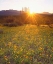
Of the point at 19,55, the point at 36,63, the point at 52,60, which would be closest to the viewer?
the point at 36,63

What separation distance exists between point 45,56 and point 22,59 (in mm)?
1770

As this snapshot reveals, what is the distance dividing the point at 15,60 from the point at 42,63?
1.65 meters

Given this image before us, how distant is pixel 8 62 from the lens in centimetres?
981

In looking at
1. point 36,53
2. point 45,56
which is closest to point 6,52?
point 36,53

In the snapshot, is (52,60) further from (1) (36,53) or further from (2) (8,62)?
(2) (8,62)

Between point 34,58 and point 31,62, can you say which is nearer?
point 31,62

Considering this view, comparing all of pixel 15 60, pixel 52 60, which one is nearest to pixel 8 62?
pixel 15 60

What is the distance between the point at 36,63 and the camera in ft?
31.7

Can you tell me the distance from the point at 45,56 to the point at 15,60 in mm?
2171

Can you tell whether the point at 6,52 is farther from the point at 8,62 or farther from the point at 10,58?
the point at 8,62

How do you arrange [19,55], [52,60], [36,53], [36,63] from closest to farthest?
1. [36,63]
2. [52,60]
3. [19,55]
4. [36,53]

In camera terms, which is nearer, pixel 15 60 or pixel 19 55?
pixel 15 60

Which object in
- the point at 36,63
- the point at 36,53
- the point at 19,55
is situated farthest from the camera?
the point at 36,53

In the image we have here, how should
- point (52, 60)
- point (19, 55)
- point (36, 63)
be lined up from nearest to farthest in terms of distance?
1. point (36, 63)
2. point (52, 60)
3. point (19, 55)
